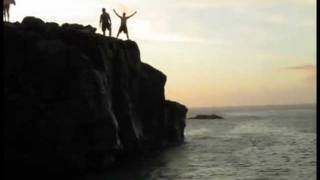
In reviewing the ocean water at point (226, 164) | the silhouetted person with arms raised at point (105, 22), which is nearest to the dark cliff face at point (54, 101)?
the silhouetted person with arms raised at point (105, 22)

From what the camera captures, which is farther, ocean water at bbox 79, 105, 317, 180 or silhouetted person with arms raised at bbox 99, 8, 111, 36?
silhouetted person with arms raised at bbox 99, 8, 111, 36

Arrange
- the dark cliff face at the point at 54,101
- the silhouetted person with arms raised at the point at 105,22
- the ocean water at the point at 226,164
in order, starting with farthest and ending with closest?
the silhouetted person with arms raised at the point at 105,22
the dark cliff face at the point at 54,101
the ocean water at the point at 226,164

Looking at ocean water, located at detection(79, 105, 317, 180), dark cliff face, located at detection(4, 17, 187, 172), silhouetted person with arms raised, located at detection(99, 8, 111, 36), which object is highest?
silhouetted person with arms raised, located at detection(99, 8, 111, 36)

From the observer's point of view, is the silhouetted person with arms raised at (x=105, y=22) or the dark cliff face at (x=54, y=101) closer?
the dark cliff face at (x=54, y=101)

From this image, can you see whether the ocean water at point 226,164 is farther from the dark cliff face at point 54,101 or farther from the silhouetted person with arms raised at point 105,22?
the silhouetted person with arms raised at point 105,22

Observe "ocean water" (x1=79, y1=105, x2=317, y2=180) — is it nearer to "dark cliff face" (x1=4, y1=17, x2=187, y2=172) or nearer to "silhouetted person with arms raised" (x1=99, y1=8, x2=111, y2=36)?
"dark cliff face" (x1=4, y1=17, x2=187, y2=172)

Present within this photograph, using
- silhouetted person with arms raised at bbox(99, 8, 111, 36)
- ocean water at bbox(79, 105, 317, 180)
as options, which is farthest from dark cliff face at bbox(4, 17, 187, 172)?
ocean water at bbox(79, 105, 317, 180)

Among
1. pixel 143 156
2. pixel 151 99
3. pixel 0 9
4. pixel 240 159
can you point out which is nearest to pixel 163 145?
pixel 151 99

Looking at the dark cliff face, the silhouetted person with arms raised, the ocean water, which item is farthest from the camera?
the silhouetted person with arms raised

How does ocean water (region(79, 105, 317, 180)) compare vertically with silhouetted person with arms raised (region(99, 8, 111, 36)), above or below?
below

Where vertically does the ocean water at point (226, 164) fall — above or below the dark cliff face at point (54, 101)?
below

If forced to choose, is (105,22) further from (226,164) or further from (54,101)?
(226,164)

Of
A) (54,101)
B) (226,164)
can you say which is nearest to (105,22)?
(54,101)

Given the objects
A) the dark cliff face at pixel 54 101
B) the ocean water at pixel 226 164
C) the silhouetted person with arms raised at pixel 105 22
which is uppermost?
the silhouetted person with arms raised at pixel 105 22
